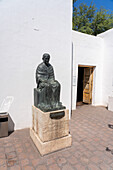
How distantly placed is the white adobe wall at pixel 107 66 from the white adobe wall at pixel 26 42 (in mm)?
3188

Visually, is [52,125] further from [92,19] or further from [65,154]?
[92,19]

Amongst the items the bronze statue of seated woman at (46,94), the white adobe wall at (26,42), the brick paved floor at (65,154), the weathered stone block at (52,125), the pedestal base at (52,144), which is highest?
the white adobe wall at (26,42)

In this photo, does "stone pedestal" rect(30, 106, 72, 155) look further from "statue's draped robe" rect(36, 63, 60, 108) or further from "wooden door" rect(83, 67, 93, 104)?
"wooden door" rect(83, 67, 93, 104)

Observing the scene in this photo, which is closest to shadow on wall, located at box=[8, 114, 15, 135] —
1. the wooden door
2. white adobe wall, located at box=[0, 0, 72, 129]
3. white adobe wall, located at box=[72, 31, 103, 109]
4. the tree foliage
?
white adobe wall, located at box=[0, 0, 72, 129]

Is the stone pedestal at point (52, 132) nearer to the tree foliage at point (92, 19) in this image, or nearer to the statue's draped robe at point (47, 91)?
the statue's draped robe at point (47, 91)

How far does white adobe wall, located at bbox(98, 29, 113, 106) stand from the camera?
6.00m

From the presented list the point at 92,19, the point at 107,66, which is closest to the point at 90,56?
the point at 107,66

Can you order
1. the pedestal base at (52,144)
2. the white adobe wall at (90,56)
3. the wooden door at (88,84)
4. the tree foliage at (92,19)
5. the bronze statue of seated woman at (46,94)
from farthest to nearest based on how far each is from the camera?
1. the tree foliage at (92,19)
2. the wooden door at (88,84)
3. the white adobe wall at (90,56)
4. the bronze statue of seated woman at (46,94)
5. the pedestal base at (52,144)

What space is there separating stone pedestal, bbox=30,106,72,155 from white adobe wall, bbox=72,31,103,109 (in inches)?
130

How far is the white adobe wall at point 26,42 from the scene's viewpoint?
3197mm

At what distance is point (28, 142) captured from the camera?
280 cm

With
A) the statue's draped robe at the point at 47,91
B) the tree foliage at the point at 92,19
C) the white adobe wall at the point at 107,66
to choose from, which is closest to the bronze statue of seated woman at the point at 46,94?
the statue's draped robe at the point at 47,91

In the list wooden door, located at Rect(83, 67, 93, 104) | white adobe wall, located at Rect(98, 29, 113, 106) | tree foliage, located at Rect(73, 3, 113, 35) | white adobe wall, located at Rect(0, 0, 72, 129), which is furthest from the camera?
tree foliage, located at Rect(73, 3, 113, 35)

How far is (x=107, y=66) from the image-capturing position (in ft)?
20.4
